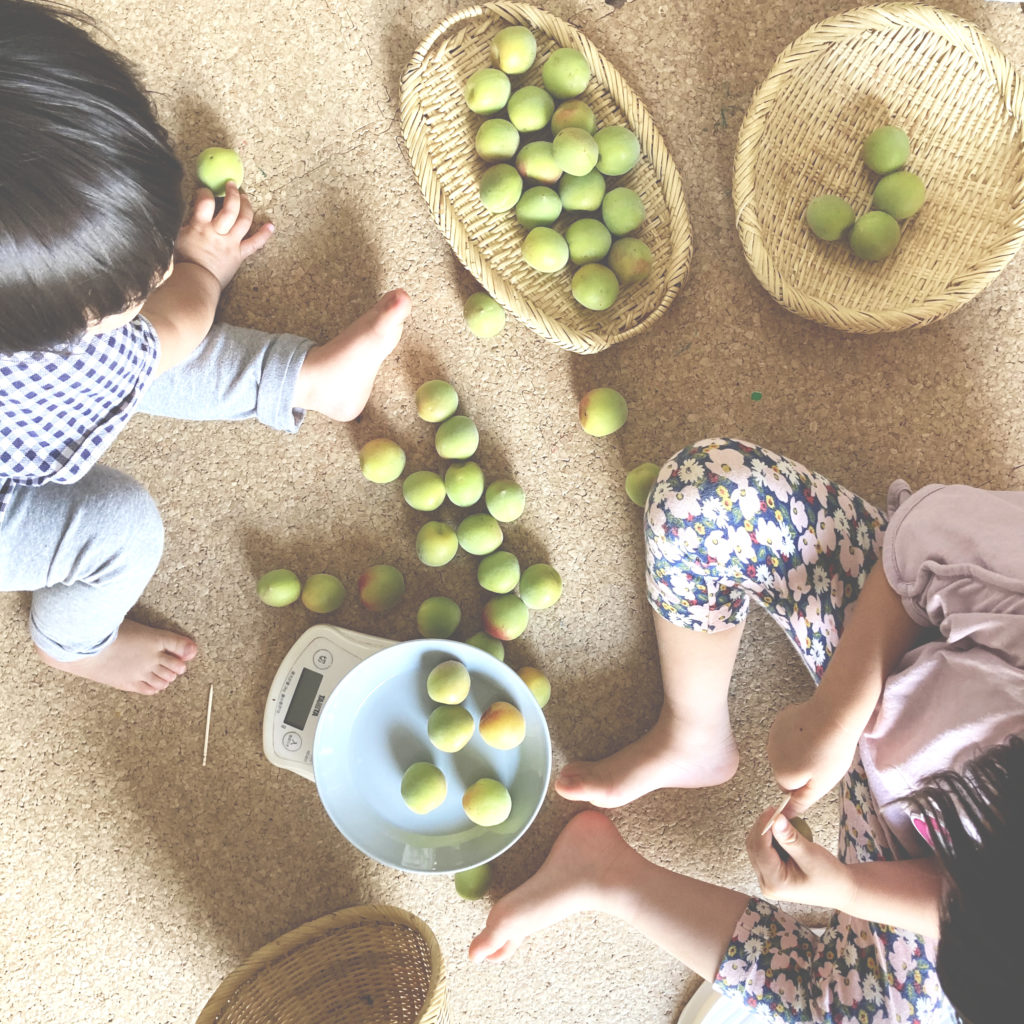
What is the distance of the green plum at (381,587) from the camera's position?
43.3 inches

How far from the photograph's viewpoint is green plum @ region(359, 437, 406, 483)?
1097mm

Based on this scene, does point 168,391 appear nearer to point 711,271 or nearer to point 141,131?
point 141,131

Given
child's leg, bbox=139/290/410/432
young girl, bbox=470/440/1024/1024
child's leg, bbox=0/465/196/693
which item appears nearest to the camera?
young girl, bbox=470/440/1024/1024

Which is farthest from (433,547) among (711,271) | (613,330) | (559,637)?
(711,271)

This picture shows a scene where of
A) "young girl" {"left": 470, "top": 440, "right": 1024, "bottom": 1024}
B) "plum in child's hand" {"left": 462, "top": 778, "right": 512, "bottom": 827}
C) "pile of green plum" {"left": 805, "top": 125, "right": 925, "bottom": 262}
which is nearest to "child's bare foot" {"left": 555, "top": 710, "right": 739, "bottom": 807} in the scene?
"young girl" {"left": 470, "top": 440, "right": 1024, "bottom": 1024}

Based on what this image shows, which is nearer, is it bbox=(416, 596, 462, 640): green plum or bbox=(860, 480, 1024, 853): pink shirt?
bbox=(860, 480, 1024, 853): pink shirt

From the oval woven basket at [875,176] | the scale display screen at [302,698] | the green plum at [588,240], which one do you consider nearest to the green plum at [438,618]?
the scale display screen at [302,698]

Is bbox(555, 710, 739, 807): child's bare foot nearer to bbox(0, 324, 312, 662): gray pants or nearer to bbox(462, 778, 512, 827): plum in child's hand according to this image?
bbox(462, 778, 512, 827): plum in child's hand

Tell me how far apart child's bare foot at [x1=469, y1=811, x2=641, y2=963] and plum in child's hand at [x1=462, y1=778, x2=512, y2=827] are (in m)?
0.14

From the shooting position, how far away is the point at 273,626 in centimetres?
116

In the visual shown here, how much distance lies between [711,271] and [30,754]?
1123mm

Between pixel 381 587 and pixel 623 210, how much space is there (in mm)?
562

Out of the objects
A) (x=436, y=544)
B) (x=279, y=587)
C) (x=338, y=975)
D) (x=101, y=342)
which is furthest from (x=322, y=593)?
(x=338, y=975)

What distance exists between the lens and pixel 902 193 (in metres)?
1.05
